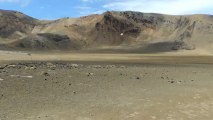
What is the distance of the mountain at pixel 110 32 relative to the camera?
12988cm

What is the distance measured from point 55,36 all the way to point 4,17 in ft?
88.8

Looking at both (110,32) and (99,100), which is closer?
(99,100)

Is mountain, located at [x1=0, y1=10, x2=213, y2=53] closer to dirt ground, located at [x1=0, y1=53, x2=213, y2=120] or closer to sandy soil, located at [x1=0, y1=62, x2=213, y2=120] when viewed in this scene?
dirt ground, located at [x1=0, y1=53, x2=213, y2=120]

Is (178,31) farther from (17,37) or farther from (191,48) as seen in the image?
(17,37)

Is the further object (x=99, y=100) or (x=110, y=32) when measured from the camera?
(x=110, y=32)

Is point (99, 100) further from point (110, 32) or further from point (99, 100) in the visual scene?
point (110, 32)

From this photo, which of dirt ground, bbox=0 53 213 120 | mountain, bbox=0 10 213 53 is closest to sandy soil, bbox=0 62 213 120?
dirt ground, bbox=0 53 213 120

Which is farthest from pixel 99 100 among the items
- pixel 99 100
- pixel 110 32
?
pixel 110 32

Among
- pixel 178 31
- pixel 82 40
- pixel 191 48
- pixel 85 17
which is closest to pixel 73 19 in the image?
pixel 85 17

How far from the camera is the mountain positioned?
130 m

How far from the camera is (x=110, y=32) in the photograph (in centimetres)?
14662

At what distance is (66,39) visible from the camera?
13850 cm

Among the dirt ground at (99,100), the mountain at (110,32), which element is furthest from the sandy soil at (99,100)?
the mountain at (110,32)

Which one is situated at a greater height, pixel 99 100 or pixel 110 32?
pixel 110 32
